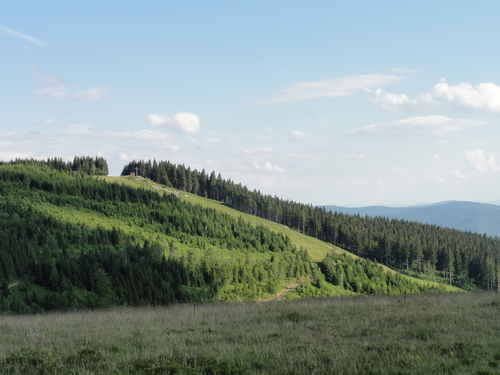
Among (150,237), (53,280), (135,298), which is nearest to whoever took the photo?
(53,280)

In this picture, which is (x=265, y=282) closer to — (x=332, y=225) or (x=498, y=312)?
(x=498, y=312)

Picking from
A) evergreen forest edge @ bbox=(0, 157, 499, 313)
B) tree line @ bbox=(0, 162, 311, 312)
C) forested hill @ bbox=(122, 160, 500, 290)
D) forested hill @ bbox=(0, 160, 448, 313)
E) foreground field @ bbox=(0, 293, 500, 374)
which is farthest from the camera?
forested hill @ bbox=(122, 160, 500, 290)

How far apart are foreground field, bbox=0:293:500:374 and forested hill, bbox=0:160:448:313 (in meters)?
41.8

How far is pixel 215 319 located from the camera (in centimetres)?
1836

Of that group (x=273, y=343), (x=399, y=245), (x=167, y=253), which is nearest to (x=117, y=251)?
(x=167, y=253)

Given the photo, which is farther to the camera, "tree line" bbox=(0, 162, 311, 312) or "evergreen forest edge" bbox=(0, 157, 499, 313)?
"evergreen forest edge" bbox=(0, 157, 499, 313)

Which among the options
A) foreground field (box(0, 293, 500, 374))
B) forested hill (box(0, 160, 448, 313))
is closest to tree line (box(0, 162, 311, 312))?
forested hill (box(0, 160, 448, 313))

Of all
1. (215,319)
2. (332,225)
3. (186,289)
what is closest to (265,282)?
(186,289)

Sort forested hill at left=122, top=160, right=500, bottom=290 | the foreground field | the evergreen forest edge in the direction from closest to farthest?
the foreground field < the evergreen forest edge < forested hill at left=122, top=160, right=500, bottom=290

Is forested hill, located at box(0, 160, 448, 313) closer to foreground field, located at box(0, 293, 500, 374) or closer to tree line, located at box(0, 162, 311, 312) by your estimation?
tree line, located at box(0, 162, 311, 312)

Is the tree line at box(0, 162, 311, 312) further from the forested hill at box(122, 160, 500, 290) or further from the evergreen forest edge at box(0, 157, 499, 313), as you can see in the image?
the forested hill at box(122, 160, 500, 290)

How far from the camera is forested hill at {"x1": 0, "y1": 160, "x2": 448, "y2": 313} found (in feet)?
192

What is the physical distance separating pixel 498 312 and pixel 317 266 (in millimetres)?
90223

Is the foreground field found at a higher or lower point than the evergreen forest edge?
higher
